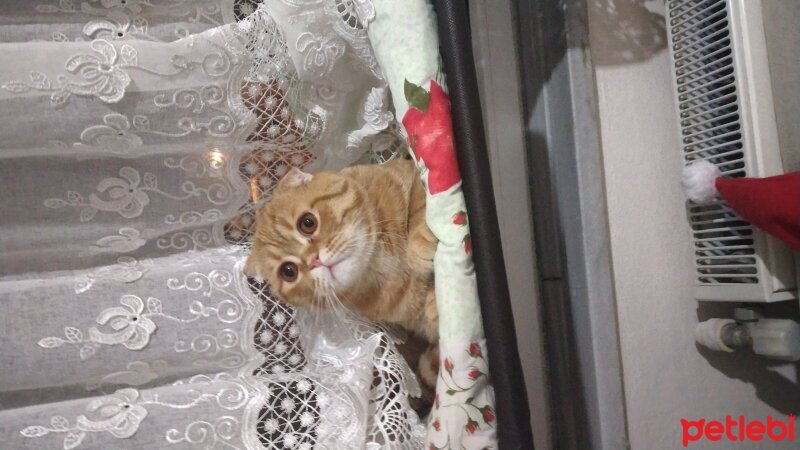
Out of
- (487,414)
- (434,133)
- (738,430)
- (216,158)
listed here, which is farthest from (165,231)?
(738,430)

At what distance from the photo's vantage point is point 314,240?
34.6 inches

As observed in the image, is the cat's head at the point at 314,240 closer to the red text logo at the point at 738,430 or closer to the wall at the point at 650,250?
the wall at the point at 650,250

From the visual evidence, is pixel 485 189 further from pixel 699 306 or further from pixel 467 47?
pixel 699 306

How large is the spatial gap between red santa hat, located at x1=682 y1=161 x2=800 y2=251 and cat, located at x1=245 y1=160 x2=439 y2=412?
50cm

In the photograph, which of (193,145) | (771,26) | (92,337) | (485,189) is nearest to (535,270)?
(485,189)

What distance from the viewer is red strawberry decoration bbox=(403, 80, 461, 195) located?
691 millimetres

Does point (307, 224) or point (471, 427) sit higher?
point (307, 224)

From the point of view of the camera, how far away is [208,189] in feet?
2.85

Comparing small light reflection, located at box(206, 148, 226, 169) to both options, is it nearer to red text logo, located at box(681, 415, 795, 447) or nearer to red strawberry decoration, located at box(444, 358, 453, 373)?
red strawberry decoration, located at box(444, 358, 453, 373)

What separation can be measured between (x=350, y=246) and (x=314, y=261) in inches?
2.5

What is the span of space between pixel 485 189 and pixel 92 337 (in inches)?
24.8

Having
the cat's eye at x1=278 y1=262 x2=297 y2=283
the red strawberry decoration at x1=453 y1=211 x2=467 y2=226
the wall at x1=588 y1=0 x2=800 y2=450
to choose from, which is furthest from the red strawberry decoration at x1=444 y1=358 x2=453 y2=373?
the wall at x1=588 y1=0 x2=800 y2=450

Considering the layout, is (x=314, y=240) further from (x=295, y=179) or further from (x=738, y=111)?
(x=738, y=111)

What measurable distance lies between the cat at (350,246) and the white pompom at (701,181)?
1.56 feet
